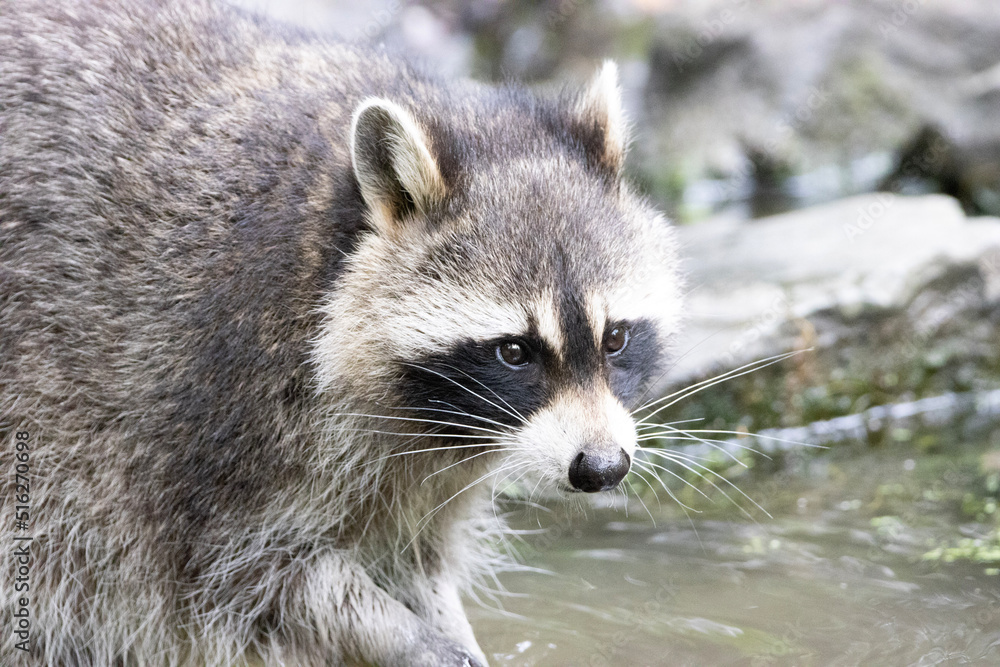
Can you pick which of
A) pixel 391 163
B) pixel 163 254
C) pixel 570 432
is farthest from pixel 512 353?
pixel 163 254

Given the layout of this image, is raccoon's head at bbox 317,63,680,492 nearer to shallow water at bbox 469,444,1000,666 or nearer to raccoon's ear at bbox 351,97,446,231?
raccoon's ear at bbox 351,97,446,231

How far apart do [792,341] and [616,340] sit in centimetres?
306

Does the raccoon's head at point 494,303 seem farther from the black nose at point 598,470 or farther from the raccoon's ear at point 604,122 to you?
the raccoon's ear at point 604,122

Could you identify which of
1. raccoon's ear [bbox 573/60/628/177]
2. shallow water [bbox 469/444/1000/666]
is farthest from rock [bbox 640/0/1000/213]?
raccoon's ear [bbox 573/60/628/177]

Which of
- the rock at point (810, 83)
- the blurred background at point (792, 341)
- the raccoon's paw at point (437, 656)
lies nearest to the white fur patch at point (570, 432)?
the blurred background at point (792, 341)

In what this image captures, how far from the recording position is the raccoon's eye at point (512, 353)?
358cm

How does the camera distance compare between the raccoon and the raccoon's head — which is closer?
the raccoon's head

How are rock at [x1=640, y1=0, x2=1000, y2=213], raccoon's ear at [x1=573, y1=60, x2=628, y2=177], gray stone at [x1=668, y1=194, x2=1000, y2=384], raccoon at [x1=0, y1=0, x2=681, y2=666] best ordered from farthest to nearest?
rock at [x1=640, y1=0, x2=1000, y2=213], gray stone at [x1=668, y1=194, x2=1000, y2=384], raccoon's ear at [x1=573, y1=60, x2=628, y2=177], raccoon at [x1=0, y1=0, x2=681, y2=666]

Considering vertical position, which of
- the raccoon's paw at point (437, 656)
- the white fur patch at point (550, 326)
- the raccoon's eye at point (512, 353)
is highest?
the white fur patch at point (550, 326)

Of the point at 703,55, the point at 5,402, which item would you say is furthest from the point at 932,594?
the point at 703,55

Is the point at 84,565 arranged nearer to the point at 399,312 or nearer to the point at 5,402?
the point at 5,402

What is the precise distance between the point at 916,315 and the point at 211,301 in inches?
193

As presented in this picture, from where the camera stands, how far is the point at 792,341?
21.3 ft

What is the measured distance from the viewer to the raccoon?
3.66m
